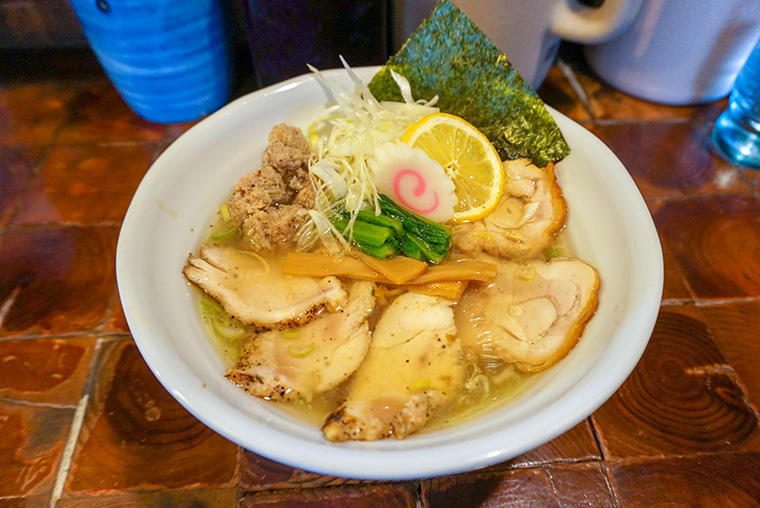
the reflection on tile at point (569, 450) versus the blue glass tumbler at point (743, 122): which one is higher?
the blue glass tumbler at point (743, 122)

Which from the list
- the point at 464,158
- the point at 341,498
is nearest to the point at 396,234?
the point at 464,158

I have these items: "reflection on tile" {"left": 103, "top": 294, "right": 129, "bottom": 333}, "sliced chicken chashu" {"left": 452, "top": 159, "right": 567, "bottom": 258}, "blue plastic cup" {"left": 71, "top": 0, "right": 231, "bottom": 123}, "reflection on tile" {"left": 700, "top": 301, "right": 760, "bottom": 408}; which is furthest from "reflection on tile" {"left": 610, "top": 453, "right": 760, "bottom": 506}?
"blue plastic cup" {"left": 71, "top": 0, "right": 231, "bottom": 123}

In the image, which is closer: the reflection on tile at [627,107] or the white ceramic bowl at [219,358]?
the white ceramic bowl at [219,358]

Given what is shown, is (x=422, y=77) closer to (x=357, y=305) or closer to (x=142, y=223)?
(x=357, y=305)

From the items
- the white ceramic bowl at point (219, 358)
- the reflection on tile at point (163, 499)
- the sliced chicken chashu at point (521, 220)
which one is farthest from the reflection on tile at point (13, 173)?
the sliced chicken chashu at point (521, 220)

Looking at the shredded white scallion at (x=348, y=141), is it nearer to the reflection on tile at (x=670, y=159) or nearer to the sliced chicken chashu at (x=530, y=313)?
the sliced chicken chashu at (x=530, y=313)

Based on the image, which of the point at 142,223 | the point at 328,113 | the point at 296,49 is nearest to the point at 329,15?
the point at 296,49
